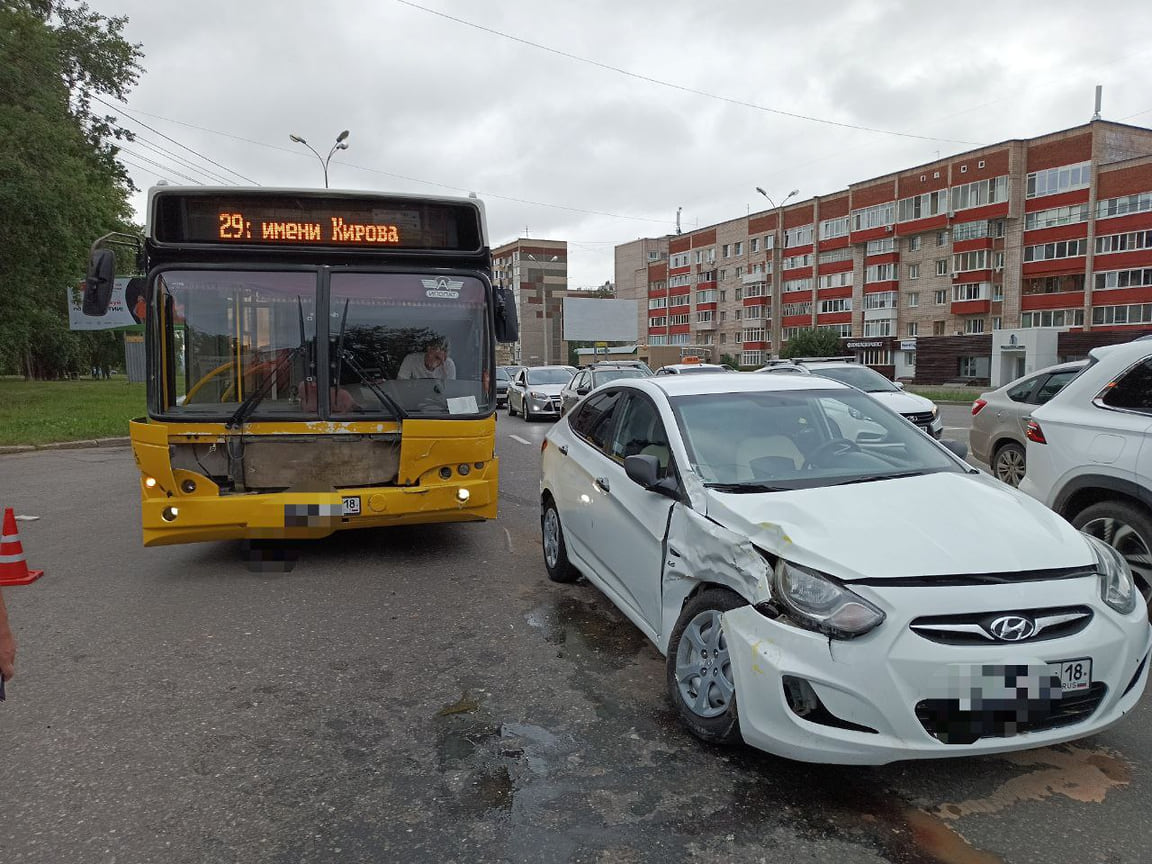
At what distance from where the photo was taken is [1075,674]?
2.80 metres

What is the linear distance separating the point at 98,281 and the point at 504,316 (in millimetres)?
3110

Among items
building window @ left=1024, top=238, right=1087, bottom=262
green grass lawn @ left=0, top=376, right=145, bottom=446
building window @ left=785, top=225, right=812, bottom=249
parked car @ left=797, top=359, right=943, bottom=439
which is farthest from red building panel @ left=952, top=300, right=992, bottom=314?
green grass lawn @ left=0, top=376, right=145, bottom=446

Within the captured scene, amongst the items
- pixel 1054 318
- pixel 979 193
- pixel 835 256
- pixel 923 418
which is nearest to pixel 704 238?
pixel 835 256

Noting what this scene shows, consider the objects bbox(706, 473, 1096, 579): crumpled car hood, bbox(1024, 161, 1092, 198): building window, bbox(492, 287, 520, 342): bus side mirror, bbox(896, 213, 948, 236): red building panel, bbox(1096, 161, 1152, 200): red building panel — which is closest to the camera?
bbox(706, 473, 1096, 579): crumpled car hood

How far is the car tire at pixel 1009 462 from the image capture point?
927cm

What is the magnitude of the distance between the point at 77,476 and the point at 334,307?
8430 millimetres

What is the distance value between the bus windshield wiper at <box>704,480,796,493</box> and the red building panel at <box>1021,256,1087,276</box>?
190ft

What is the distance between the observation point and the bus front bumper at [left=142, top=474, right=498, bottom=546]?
590cm

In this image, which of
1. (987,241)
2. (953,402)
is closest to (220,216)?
(953,402)

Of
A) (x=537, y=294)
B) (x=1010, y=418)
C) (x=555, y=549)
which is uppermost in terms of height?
(x=537, y=294)

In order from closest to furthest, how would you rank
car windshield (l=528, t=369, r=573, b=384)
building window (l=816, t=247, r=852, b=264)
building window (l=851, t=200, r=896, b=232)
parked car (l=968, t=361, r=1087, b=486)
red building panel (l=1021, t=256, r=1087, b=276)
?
parked car (l=968, t=361, r=1087, b=486)
car windshield (l=528, t=369, r=573, b=384)
red building panel (l=1021, t=256, r=1087, b=276)
building window (l=851, t=200, r=896, b=232)
building window (l=816, t=247, r=852, b=264)

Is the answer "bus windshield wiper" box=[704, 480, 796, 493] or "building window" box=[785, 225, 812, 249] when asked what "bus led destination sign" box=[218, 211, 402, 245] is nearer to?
"bus windshield wiper" box=[704, 480, 796, 493]

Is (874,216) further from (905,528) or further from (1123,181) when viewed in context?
(905,528)

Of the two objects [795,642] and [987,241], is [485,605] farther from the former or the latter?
[987,241]
